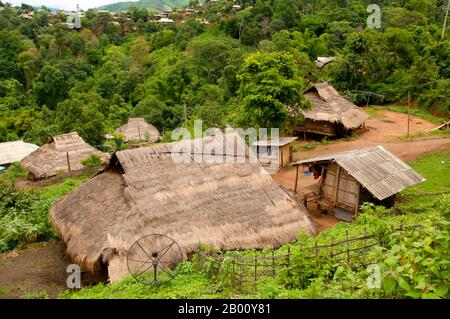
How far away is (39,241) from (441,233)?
37.4ft

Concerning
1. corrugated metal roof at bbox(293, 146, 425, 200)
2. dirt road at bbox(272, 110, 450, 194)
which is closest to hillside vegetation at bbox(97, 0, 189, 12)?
dirt road at bbox(272, 110, 450, 194)

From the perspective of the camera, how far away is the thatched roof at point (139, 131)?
3288 centimetres

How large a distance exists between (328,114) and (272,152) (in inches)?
246

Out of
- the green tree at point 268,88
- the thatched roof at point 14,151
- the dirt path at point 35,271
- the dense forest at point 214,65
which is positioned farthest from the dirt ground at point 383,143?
the thatched roof at point 14,151

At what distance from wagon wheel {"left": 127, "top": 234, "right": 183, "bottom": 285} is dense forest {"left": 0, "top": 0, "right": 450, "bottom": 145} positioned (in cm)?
1016

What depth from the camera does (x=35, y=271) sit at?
11516mm

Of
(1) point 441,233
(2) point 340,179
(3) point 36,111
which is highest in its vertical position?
(1) point 441,233

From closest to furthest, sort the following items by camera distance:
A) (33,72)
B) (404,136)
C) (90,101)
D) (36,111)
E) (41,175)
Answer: (41,175), (404,136), (90,101), (36,111), (33,72)

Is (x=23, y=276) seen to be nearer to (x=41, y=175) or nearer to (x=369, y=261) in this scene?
(x=369, y=261)

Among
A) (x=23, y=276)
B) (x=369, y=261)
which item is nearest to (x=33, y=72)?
(x=23, y=276)

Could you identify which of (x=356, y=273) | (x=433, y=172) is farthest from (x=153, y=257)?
(x=433, y=172)

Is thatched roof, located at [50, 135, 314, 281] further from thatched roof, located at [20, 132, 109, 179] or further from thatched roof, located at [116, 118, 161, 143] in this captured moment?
thatched roof, located at [116, 118, 161, 143]

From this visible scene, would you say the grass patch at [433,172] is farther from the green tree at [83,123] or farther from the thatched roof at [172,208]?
the green tree at [83,123]

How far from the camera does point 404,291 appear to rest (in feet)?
18.2
